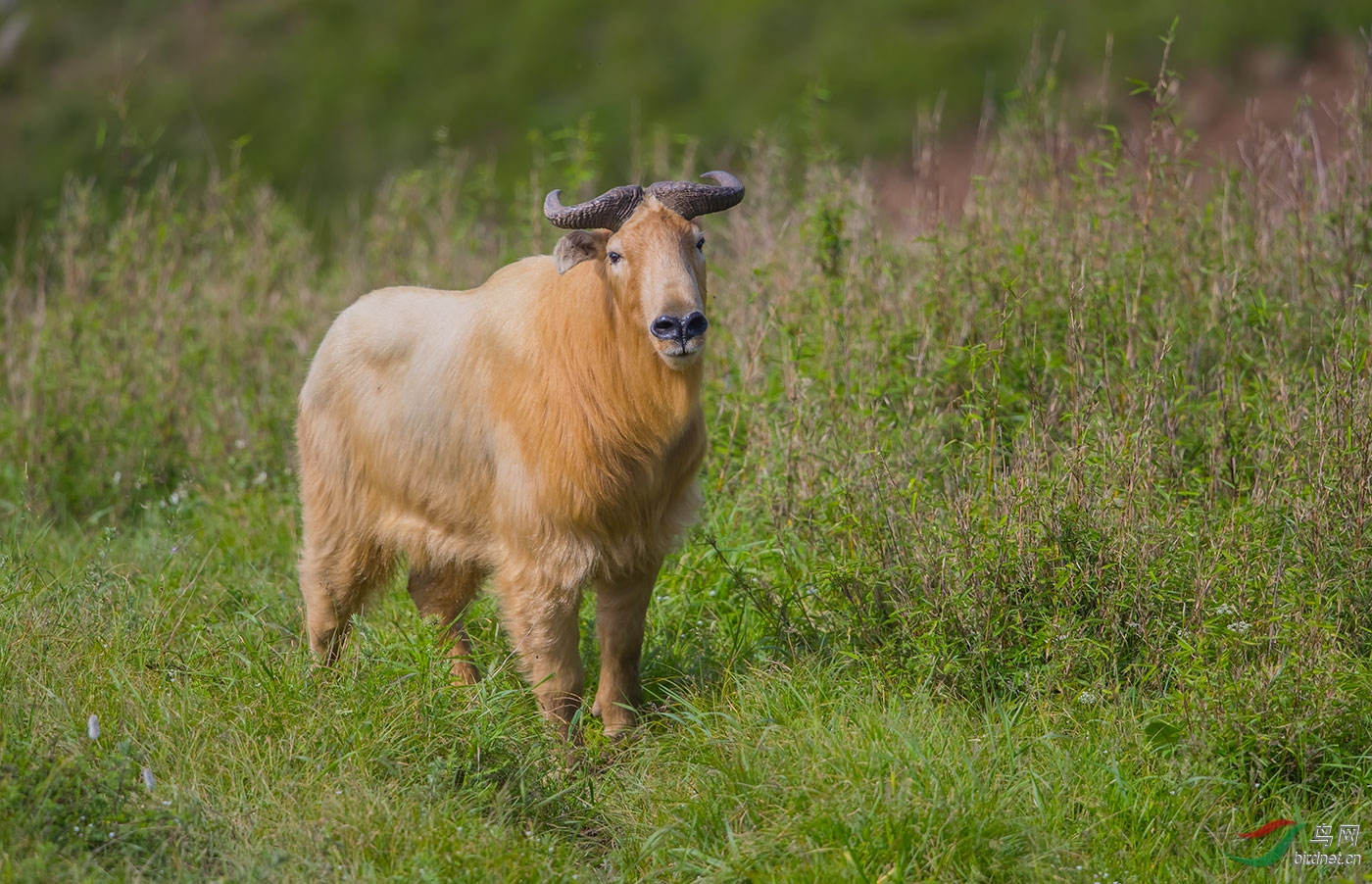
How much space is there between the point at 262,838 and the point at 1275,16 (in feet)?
56.9

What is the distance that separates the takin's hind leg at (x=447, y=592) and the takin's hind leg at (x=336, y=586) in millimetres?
237

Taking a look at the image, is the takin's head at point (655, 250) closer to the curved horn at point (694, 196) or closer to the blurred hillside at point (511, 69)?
the curved horn at point (694, 196)

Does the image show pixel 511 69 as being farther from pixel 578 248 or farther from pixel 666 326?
pixel 666 326

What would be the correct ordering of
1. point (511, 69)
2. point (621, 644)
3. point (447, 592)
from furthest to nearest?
point (511, 69)
point (447, 592)
point (621, 644)

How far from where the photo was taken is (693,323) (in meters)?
4.55

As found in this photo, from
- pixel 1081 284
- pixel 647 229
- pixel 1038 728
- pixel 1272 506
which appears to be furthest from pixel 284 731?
pixel 1272 506

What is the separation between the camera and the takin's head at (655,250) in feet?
15.0

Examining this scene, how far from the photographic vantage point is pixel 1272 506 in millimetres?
5102

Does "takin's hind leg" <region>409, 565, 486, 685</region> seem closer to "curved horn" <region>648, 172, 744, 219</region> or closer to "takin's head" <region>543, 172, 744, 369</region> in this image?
"takin's head" <region>543, 172, 744, 369</region>

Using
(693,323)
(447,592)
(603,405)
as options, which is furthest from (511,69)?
(693,323)

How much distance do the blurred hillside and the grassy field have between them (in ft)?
31.7

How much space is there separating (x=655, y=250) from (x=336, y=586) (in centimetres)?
210

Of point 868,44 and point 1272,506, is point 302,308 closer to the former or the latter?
point 1272,506

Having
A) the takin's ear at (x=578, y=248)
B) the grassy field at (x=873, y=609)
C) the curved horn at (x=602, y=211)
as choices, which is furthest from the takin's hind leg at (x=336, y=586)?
the curved horn at (x=602, y=211)
